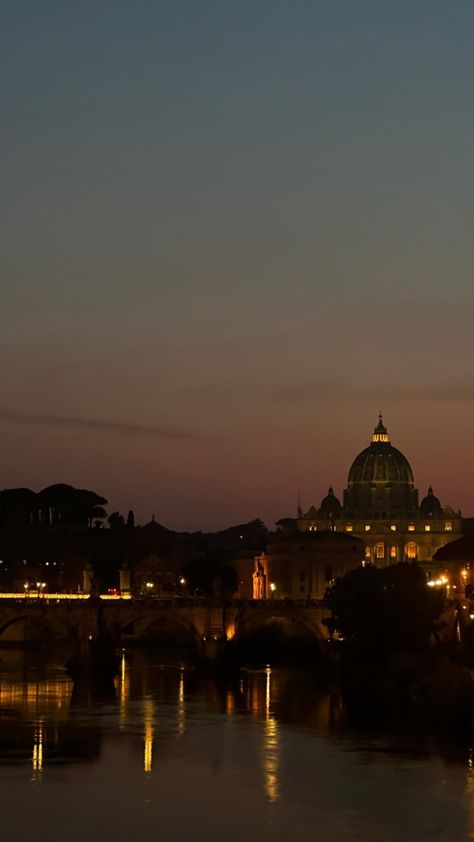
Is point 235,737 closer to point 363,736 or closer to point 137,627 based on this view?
point 363,736

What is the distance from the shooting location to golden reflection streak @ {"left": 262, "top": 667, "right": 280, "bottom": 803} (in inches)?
1981

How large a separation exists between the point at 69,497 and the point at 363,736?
13502 centimetres

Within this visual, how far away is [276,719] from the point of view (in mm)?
67625

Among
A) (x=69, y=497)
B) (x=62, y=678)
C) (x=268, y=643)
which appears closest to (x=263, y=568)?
(x=69, y=497)

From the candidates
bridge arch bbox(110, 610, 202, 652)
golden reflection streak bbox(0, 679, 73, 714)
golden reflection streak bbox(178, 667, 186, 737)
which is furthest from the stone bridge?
golden reflection streak bbox(0, 679, 73, 714)

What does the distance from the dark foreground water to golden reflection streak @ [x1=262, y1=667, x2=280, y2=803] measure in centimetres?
8

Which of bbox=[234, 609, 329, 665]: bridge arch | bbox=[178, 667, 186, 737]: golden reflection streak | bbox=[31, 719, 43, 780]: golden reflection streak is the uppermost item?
bbox=[234, 609, 329, 665]: bridge arch

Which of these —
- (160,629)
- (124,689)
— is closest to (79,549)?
Answer: (160,629)

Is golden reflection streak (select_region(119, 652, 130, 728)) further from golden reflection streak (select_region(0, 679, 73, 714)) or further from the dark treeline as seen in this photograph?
the dark treeline

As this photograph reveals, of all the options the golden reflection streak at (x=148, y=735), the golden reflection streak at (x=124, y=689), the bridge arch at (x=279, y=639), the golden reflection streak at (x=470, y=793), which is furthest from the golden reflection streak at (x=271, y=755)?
the bridge arch at (x=279, y=639)

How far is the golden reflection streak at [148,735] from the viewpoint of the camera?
5478 cm

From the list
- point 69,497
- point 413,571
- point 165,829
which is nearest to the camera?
point 165,829

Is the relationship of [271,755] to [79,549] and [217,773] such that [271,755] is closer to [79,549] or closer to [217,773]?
[217,773]

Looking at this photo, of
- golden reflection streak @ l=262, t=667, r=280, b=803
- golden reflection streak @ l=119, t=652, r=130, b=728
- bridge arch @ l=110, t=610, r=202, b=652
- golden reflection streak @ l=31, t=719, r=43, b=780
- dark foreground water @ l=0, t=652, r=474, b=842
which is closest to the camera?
dark foreground water @ l=0, t=652, r=474, b=842
